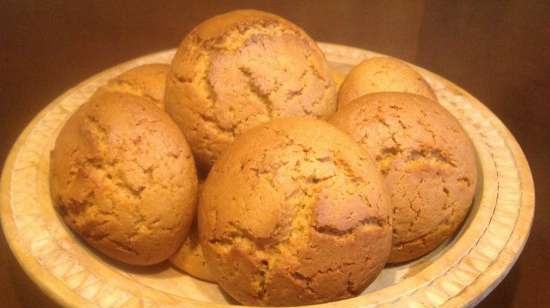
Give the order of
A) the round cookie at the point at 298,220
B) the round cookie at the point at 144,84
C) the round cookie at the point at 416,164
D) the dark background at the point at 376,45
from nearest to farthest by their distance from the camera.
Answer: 1. the round cookie at the point at 298,220
2. the round cookie at the point at 416,164
3. the round cookie at the point at 144,84
4. the dark background at the point at 376,45

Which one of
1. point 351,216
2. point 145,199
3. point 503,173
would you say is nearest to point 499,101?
point 503,173

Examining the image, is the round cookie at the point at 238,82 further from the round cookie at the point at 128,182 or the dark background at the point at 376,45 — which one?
the dark background at the point at 376,45

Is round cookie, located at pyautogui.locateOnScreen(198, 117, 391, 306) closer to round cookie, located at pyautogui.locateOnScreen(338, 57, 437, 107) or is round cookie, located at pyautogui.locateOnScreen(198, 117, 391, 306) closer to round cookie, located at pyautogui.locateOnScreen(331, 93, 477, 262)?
round cookie, located at pyautogui.locateOnScreen(331, 93, 477, 262)

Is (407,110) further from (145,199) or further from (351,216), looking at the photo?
(145,199)

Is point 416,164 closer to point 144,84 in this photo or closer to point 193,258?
point 193,258

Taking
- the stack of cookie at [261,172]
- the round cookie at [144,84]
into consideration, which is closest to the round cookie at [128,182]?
the stack of cookie at [261,172]

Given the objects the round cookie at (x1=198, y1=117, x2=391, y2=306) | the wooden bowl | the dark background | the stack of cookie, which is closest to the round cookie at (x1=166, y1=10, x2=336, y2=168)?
the stack of cookie
